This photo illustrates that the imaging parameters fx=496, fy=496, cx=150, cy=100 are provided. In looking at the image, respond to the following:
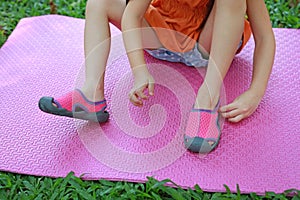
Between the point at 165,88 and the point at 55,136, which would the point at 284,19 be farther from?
the point at 55,136

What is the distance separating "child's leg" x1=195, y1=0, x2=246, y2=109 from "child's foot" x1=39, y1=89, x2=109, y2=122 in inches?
11.3

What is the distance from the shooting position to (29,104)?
60.6 inches

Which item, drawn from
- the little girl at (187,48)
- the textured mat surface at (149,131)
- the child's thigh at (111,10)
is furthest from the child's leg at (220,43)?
the child's thigh at (111,10)

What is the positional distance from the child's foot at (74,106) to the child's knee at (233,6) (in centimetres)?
44

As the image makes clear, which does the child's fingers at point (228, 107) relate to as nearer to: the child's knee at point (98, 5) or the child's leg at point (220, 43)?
the child's leg at point (220, 43)

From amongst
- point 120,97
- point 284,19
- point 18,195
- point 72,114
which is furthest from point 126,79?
point 284,19

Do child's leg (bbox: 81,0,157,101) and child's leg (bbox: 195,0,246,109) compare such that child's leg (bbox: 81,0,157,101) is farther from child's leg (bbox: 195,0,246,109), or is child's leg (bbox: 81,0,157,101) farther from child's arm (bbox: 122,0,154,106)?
child's leg (bbox: 195,0,246,109)

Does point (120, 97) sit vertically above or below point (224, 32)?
below

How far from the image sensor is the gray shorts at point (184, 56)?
1.57 m

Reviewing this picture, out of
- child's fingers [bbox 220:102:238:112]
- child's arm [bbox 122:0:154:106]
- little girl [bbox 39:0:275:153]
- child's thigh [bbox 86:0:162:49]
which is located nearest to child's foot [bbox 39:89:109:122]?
little girl [bbox 39:0:275:153]

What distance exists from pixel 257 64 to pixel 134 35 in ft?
1.34

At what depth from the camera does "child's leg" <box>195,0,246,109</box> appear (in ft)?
4.41

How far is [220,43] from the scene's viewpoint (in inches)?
53.8

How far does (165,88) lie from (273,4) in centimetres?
85
